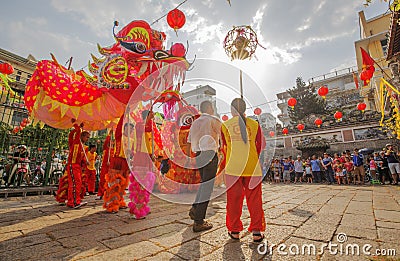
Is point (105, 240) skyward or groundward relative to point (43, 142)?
groundward

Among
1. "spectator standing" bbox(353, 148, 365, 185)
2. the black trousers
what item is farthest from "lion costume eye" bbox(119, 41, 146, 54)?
"spectator standing" bbox(353, 148, 365, 185)

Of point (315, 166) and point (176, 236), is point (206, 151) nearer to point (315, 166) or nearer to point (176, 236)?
point (176, 236)

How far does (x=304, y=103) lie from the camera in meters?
29.1

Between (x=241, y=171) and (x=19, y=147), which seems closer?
(x=241, y=171)

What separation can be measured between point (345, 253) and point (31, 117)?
5.13m

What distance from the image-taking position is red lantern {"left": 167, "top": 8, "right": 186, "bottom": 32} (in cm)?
500

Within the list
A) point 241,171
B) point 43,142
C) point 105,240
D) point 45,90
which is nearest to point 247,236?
point 241,171

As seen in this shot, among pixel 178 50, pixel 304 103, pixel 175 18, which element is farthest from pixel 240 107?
pixel 304 103

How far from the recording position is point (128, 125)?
3.74 m

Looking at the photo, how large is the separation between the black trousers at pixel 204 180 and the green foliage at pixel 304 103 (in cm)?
2762

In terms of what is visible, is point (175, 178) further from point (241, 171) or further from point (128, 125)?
point (241, 171)

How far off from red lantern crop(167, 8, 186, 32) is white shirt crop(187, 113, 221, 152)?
3.28 meters

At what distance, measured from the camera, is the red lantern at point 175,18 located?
16.4ft

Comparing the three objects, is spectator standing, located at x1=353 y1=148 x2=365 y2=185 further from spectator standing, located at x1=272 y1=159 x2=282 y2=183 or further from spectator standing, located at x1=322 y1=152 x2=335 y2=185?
spectator standing, located at x1=272 y1=159 x2=282 y2=183
